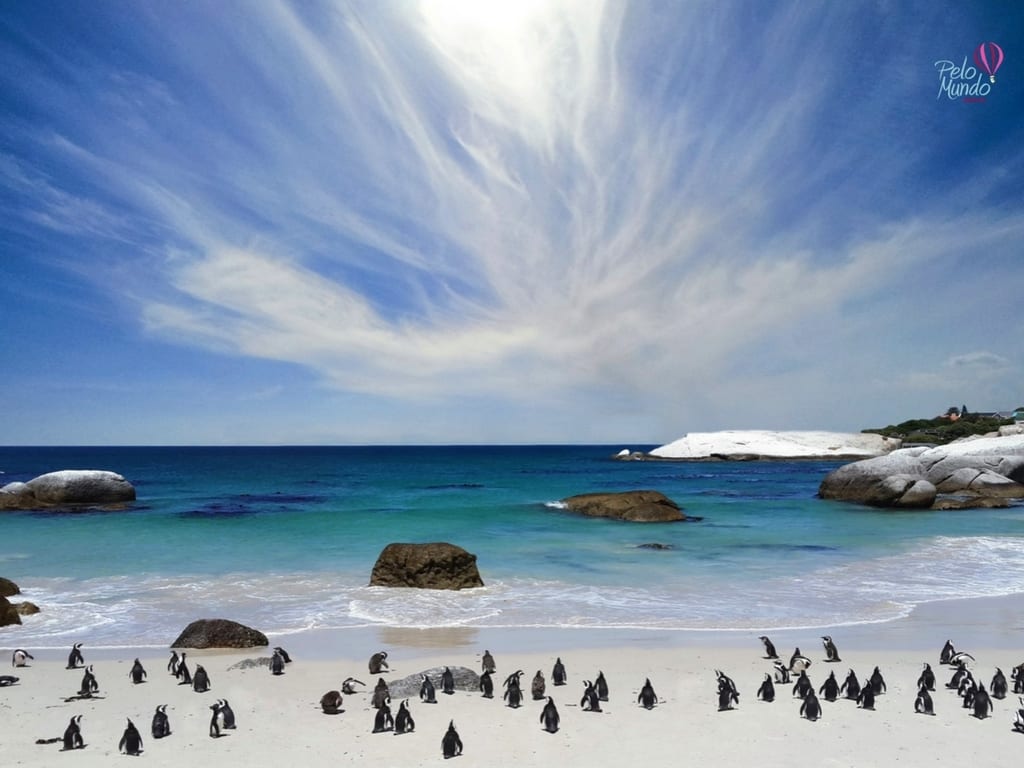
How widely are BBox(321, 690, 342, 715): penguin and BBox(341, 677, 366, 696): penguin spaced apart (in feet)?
2.17

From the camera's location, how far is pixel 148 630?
16172mm

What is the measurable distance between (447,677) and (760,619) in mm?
9182

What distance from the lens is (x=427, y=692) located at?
1080 cm

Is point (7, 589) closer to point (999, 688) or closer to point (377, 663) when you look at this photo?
point (377, 663)

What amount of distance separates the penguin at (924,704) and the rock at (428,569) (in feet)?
42.1

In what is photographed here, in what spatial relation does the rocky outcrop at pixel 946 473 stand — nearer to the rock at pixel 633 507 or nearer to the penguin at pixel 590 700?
the rock at pixel 633 507

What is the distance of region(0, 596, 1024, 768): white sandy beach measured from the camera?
29.1 feet

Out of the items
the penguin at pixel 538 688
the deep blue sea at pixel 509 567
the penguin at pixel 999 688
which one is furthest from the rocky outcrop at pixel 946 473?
the penguin at pixel 538 688

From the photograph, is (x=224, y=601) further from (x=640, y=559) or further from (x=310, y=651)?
(x=640, y=559)

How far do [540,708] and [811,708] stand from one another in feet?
12.9

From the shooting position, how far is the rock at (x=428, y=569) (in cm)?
2064

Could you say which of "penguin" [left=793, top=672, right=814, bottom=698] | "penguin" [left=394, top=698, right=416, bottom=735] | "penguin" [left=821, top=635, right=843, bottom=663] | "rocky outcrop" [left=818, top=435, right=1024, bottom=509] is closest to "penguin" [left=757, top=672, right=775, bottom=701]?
"penguin" [left=793, top=672, right=814, bottom=698]

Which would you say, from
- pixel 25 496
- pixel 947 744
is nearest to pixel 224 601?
pixel 947 744

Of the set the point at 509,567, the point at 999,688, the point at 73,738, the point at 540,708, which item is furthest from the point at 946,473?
the point at 73,738
